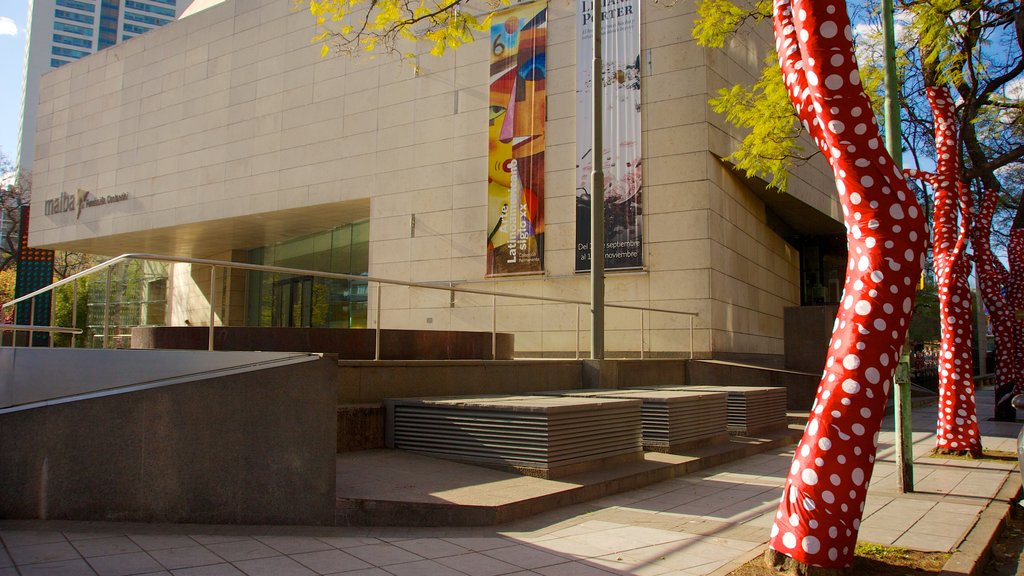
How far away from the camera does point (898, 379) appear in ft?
28.5

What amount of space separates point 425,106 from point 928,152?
1841cm

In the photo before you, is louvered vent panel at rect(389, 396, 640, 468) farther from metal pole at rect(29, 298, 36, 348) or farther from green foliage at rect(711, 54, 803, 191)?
metal pole at rect(29, 298, 36, 348)

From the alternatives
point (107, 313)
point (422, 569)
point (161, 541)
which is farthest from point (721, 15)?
point (161, 541)

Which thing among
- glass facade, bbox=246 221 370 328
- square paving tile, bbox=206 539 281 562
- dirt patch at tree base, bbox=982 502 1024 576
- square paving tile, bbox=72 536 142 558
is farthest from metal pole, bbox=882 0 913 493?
square paving tile, bbox=72 536 142 558

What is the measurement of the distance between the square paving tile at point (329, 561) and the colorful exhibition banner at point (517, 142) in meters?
14.3

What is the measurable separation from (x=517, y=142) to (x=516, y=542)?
1540 cm

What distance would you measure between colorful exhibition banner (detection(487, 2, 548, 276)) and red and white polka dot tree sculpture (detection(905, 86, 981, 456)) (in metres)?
9.65

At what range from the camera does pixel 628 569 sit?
569cm

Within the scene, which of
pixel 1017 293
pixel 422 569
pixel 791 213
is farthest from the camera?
pixel 791 213

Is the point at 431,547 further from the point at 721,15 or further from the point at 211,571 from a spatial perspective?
the point at 721,15

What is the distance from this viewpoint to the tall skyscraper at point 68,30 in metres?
149

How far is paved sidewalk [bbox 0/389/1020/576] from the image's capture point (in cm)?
545

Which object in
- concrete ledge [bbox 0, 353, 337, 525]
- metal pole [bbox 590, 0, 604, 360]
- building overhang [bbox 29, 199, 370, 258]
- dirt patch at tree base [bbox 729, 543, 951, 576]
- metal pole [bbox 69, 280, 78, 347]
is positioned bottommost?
dirt patch at tree base [bbox 729, 543, 951, 576]

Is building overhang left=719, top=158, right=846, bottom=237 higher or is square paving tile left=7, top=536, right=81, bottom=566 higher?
building overhang left=719, top=158, right=846, bottom=237
